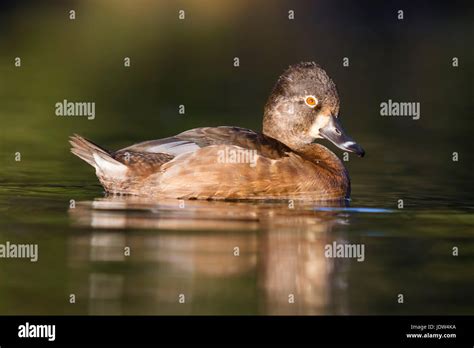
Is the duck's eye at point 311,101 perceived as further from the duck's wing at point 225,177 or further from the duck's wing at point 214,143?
the duck's wing at point 225,177

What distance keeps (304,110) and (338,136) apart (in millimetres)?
507

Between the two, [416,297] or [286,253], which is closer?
[416,297]

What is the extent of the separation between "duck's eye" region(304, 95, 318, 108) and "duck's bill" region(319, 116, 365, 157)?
30 cm

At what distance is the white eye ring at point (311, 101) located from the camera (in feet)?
49.4

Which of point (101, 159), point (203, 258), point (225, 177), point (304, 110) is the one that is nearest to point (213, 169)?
point (225, 177)

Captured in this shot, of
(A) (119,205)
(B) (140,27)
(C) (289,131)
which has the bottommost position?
(A) (119,205)

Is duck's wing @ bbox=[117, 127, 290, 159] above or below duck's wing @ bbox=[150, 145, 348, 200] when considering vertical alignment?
above

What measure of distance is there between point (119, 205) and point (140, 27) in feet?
58.2

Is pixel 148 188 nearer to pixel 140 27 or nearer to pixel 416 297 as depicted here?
pixel 416 297

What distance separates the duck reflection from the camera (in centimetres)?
983

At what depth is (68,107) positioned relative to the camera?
22375 mm

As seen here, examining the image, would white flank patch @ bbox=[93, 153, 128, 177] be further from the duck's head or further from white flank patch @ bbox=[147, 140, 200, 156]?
the duck's head

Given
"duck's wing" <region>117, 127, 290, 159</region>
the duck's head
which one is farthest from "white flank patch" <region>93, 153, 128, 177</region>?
the duck's head

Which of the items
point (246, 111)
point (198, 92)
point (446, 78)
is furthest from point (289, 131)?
point (446, 78)
